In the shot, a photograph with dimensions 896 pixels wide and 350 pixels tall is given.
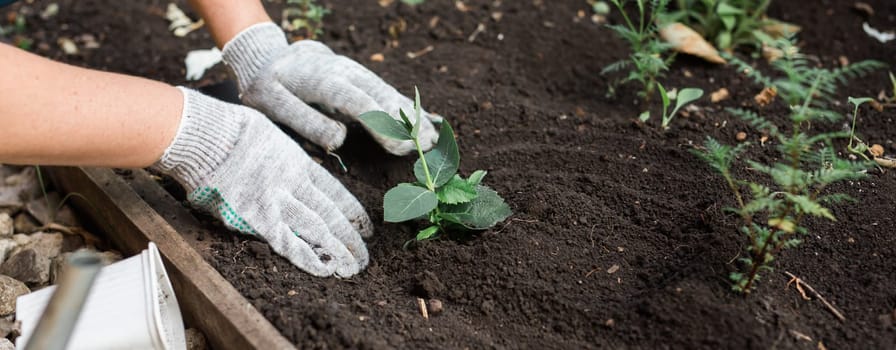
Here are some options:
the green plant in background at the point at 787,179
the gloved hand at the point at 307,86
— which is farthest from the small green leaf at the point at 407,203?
the green plant in background at the point at 787,179

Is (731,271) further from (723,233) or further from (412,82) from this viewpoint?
(412,82)

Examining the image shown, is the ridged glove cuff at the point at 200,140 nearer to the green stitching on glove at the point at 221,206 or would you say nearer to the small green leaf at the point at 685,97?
the green stitching on glove at the point at 221,206

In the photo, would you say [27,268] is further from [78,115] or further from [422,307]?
[422,307]

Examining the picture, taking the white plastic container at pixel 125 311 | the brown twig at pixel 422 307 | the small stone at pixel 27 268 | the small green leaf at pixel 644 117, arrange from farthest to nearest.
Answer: the small green leaf at pixel 644 117, the small stone at pixel 27 268, the brown twig at pixel 422 307, the white plastic container at pixel 125 311

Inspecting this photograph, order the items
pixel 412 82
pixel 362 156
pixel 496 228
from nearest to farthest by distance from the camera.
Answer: pixel 496 228, pixel 362 156, pixel 412 82

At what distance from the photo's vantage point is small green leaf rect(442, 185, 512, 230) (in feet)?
5.59

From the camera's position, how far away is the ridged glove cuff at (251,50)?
6.97ft

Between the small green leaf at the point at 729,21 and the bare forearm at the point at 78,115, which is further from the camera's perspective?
the small green leaf at the point at 729,21

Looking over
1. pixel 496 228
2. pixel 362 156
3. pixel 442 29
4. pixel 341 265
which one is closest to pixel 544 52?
A: pixel 442 29

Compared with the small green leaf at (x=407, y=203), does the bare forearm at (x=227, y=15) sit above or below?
above

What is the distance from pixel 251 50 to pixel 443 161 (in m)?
0.73

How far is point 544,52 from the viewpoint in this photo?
8.43 feet

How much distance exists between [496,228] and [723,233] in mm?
490

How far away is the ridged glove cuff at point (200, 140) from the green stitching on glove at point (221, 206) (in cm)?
2
